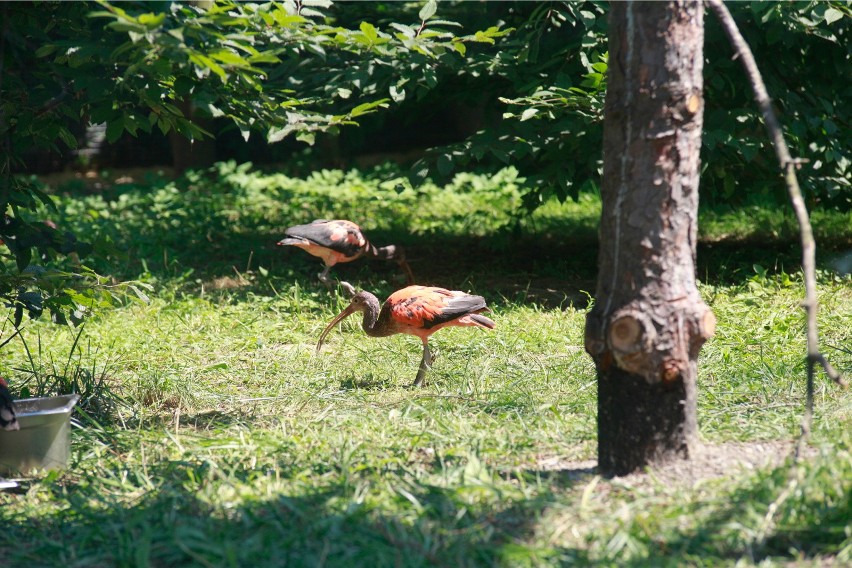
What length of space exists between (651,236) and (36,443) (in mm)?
2728

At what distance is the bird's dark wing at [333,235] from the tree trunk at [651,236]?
444 centimetres

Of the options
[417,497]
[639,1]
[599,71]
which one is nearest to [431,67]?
[599,71]

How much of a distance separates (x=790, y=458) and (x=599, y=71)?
3.65 meters

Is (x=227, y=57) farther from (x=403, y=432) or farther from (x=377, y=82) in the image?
(x=377, y=82)

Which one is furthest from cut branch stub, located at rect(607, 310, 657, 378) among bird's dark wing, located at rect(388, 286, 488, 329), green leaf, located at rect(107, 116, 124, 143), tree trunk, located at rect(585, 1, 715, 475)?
green leaf, located at rect(107, 116, 124, 143)

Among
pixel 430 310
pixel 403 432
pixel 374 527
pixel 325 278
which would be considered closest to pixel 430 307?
pixel 430 310

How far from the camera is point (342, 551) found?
320 centimetres

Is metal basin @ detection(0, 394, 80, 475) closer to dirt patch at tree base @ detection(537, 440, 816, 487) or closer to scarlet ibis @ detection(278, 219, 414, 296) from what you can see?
dirt patch at tree base @ detection(537, 440, 816, 487)

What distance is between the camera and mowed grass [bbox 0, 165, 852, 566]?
10.5ft

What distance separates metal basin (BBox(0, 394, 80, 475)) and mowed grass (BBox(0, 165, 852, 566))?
0.09 m

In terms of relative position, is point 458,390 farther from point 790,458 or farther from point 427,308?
point 790,458

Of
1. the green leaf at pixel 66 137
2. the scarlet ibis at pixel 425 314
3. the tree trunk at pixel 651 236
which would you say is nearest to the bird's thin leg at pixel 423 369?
the scarlet ibis at pixel 425 314

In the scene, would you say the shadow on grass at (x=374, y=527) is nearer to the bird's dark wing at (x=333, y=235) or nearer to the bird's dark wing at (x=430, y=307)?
the bird's dark wing at (x=430, y=307)

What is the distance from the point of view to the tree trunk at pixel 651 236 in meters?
3.60
